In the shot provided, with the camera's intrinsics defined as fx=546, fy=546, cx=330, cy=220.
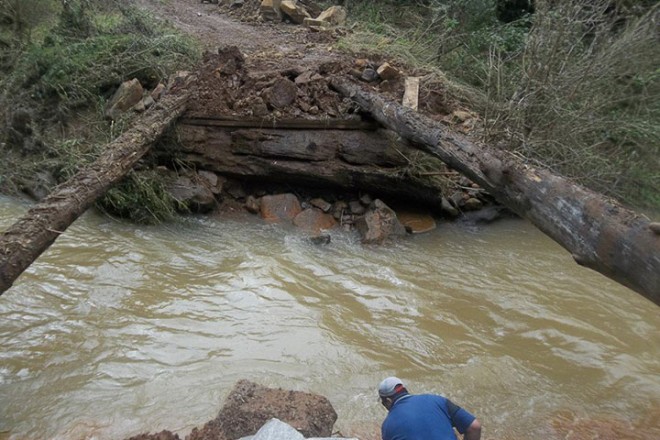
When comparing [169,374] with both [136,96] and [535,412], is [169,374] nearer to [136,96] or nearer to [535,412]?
[535,412]

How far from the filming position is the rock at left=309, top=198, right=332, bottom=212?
24.8 feet

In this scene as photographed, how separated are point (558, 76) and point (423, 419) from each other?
5.21 metres

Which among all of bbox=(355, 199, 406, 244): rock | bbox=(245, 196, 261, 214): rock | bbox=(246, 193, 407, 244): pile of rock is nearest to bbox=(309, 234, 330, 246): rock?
bbox=(246, 193, 407, 244): pile of rock

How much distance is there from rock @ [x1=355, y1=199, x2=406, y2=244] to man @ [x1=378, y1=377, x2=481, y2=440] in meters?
3.59

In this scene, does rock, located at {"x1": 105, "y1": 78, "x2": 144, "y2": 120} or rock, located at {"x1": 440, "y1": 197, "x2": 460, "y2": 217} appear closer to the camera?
rock, located at {"x1": 440, "y1": 197, "x2": 460, "y2": 217}

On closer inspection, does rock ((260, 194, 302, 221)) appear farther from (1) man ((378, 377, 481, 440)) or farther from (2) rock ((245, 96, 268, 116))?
(1) man ((378, 377, 481, 440))

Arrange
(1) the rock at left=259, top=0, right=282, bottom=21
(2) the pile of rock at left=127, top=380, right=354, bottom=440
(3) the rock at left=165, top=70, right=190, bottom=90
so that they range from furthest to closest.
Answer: (1) the rock at left=259, top=0, right=282, bottom=21
(3) the rock at left=165, top=70, right=190, bottom=90
(2) the pile of rock at left=127, top=380, right=354, bottom=440

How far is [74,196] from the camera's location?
187 inches

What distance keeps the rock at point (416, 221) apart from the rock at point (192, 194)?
259 cm

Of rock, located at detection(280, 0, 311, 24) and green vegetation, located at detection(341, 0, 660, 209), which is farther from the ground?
rock, located at detection(280, 0, 311, 24)

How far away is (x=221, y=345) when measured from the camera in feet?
15.2

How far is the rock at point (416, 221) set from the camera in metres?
7.37

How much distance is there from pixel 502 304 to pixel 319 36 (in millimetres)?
7018

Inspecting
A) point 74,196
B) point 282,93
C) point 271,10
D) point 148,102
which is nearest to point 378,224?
point 282,93
